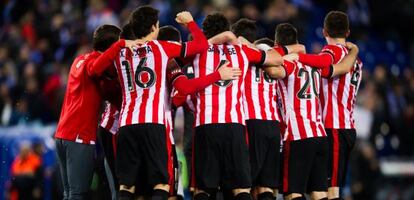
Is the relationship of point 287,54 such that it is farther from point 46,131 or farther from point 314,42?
point 314,42

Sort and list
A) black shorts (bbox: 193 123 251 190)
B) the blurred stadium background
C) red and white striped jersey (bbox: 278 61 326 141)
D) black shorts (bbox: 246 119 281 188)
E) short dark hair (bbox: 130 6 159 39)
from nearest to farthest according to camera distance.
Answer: short dark hair (bbox: 130 6 159 39)
black shorts (bbox: 193 123 251 190)
black shorts (bbox: 246 119 281 188)
red and white striped jersey (bbox: 278 61 326 141)
the blurred stadium background

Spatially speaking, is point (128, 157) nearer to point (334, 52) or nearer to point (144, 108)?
point (144, 108)

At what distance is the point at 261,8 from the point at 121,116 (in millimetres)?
12509

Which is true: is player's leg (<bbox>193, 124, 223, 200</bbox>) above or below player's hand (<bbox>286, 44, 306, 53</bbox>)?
below

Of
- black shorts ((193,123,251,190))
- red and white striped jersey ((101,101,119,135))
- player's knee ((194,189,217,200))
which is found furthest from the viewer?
red and white striped jersey ((101,101,119,135))

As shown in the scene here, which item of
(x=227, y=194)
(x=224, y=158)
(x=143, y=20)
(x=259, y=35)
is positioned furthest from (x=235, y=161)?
(x=259, y=35)

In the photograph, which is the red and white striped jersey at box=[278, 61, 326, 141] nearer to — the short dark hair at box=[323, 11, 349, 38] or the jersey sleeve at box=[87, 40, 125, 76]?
the short dark hair at box=[323, 11, 349, 38]

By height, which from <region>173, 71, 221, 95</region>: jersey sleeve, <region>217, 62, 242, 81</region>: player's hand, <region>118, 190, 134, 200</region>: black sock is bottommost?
<region>118, 190, 134, 200</region>: black sock

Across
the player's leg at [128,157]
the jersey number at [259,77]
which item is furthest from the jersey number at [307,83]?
the player's leg at [128,157]

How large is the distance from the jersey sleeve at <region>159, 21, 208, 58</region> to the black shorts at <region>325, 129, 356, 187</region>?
2116 millimetres

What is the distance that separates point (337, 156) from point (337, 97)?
0.72 metres

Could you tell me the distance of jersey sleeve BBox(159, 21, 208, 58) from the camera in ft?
38.8

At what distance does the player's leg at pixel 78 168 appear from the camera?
40.7ft

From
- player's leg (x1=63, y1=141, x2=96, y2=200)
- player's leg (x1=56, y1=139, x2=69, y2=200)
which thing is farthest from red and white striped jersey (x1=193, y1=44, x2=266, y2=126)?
player's leg (x1=56, y1=139, x2=69, y2=200)
